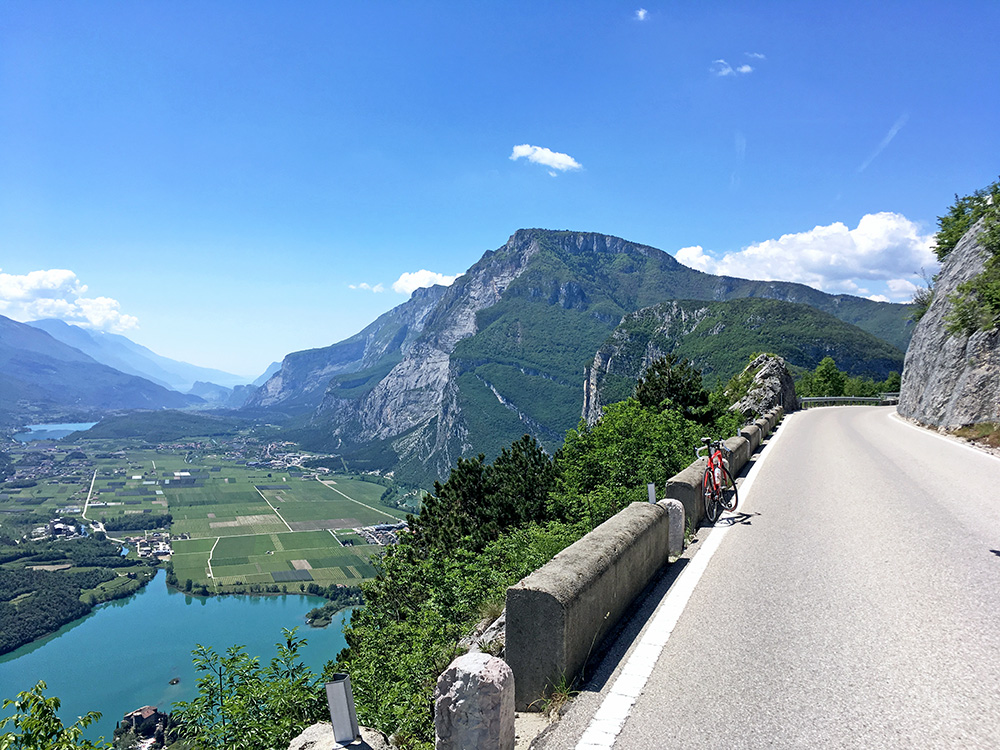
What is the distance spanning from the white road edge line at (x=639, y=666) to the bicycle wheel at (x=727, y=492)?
2.75 m

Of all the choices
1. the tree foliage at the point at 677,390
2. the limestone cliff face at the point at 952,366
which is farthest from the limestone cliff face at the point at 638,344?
the tree foliage at the point at 677,390

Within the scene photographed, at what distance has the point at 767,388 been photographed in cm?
3688

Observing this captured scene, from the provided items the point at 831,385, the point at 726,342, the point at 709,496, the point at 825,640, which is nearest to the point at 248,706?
the point at 825,640

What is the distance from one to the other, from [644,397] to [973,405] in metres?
12.2

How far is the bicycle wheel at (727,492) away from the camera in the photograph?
9.34 meters

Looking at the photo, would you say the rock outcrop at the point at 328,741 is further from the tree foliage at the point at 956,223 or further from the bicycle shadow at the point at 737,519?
the tree foliage at the point at 956,223

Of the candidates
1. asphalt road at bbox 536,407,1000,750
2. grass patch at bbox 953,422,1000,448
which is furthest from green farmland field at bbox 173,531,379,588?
asphalt road at bbox 536,407,1000,750

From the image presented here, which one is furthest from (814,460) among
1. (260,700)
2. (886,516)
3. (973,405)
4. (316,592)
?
(316,592)

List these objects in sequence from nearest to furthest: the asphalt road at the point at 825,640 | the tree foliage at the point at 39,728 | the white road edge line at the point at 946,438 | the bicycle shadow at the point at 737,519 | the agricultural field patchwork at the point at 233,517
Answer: the asphalt road at the point at 825,640 < the tree foliage at the point at 39,728 < the bicycle shadow at the point at 737,519 < the white road edge line at the point at 946,438 < the agricultural field patchwork at the point at 233,517

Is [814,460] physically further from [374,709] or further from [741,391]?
[741,391]

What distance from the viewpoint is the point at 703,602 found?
5.34 m

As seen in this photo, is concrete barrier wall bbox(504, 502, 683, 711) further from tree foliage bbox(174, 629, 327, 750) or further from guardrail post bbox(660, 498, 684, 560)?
tree foliage bbox(174, 629, 327, 750)

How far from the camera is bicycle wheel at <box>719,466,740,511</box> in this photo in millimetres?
9336

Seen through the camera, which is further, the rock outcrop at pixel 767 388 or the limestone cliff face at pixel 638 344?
the limestone cliff face at pixel 638 344
